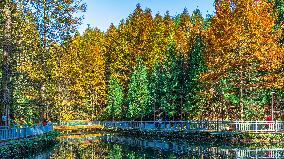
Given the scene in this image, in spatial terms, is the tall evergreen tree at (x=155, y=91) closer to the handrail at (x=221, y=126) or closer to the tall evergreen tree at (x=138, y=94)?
the tall evergreen tree at (x=138, y=94)

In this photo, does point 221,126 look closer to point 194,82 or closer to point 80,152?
point 194,82

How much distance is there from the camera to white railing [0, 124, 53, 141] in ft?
97.7

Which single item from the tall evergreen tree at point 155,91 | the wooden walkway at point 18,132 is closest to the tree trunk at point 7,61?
the wooden walkway at point 18,132

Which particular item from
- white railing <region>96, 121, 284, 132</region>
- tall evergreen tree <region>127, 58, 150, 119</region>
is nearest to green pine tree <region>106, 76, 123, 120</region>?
tall evergreen tree <region>127, 58, 150, 119</region>

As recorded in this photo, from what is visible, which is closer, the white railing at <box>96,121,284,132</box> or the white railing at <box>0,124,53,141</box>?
the white railing at <box>0,124,53,141</box>

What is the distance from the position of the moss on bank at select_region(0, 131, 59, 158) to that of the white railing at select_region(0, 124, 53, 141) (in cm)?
46

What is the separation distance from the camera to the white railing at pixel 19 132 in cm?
2978

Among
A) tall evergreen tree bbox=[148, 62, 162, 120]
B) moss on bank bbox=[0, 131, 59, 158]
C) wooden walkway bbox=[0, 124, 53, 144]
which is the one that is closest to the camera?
moss on bank bbox=[0, 131, 59, 158]

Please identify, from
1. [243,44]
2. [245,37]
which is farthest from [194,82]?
[245,37]

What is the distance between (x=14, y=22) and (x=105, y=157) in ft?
52.6

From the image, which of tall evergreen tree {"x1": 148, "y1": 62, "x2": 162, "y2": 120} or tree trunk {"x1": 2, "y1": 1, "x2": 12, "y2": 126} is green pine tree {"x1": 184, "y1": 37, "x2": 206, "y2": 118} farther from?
tree trunk {"x1": 2, "y1": 1, "x2": 12, "y2": 126}

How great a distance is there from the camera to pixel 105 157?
2856 cm

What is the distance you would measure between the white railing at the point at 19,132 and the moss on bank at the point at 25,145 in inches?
18.3

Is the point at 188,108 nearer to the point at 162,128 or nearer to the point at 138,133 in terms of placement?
the point at 162,128
